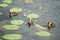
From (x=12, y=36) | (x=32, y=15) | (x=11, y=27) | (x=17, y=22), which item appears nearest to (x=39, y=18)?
(x=32, y=15)

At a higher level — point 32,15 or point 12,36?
point 32,15

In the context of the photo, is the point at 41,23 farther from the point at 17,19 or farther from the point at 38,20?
the point at 17,19

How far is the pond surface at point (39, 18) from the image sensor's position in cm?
226

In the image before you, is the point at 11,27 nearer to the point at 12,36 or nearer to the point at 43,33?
the point at 12,36

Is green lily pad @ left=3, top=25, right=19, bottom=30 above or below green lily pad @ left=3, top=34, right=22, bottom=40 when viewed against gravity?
above

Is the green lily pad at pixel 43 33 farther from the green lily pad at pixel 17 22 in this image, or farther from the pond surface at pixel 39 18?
the green lily pad at pixel 17 22

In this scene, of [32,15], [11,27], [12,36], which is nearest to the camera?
[12,36]

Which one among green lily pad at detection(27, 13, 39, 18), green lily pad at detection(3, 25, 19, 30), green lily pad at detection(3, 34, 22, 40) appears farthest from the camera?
green lily pad at detection(27, 13, 39, 18)

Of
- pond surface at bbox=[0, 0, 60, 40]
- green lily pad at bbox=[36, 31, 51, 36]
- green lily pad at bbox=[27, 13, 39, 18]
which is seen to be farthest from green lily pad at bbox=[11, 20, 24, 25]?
green lily pad at bbox=[36, 31, 51, 36]

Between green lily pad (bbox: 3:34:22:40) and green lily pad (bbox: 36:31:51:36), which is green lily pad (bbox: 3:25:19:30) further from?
green lily pad (bbox: 36:31:51:36)

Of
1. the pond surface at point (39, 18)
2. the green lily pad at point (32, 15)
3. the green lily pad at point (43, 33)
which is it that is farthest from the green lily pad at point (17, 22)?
the green lily pad at point (43, 33)

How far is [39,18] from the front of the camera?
256 centimetres

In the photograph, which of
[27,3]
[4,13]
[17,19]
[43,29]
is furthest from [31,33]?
[27,3]

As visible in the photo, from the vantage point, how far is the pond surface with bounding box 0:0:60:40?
2.26m
